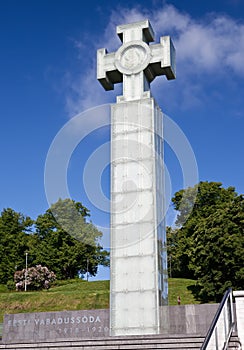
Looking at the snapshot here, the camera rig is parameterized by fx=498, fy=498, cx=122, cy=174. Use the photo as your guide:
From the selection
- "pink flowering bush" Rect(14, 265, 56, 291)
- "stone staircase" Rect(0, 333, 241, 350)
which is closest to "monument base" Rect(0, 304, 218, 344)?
"stone staircase" Rect(0, 333, 241, 350)

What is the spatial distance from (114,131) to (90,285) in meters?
29.9

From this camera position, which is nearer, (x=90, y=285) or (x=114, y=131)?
(x=114, y=131)

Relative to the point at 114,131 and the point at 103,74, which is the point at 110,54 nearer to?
the point at 103,74

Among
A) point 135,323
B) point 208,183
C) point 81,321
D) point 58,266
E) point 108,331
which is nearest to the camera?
point 135,323

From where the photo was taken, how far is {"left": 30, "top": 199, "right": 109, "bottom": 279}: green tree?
5672 centimetres

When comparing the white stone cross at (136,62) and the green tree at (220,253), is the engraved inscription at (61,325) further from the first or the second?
the green tree at (220,253)

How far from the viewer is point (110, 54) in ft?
65.4

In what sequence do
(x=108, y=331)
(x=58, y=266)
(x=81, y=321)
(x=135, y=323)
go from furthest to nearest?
(x=58, y=266) → (x=81, y=321) → (x=108, y=331) → (x=135, y=323)

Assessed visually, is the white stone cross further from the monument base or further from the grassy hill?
the grassy hill

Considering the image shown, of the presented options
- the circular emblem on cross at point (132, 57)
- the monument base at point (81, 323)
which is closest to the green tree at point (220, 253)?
the monument base at point (81, 323)

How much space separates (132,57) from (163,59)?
4.21ft

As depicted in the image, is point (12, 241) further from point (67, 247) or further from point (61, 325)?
point (61, 325)

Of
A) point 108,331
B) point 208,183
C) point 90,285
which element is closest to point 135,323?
point 108,331

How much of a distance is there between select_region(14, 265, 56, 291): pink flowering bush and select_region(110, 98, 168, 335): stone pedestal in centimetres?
3488
